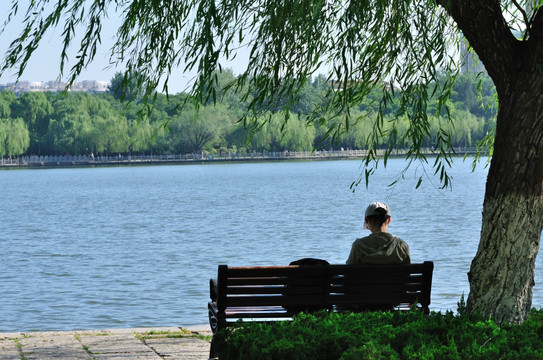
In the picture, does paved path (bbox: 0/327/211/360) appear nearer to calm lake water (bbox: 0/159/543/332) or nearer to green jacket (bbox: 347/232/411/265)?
green jacket (bbox: 347/232/411/265)

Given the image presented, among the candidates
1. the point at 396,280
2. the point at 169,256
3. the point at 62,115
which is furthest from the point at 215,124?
Result: the point at 396,280

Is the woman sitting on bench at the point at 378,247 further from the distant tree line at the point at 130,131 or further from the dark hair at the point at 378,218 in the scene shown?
the distant tree line at the point at 130,131

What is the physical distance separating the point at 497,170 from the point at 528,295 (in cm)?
80

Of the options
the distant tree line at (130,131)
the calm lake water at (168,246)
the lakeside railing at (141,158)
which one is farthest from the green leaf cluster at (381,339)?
the lakeside railing at (141,158)

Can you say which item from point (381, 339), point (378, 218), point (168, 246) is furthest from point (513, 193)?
point (168, 246)

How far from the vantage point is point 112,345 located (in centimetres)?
743

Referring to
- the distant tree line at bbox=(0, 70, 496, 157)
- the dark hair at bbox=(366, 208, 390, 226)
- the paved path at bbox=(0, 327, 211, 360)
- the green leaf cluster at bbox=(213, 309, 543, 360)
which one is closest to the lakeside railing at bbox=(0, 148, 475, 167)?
the distant tree line at bbox=(0, 70, 496, 157)

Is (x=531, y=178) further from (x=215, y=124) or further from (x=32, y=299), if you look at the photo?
(x=215, y=124)

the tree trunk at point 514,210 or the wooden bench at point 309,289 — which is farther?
the wooden bench at point 309,289

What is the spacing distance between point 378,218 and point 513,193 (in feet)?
3.04

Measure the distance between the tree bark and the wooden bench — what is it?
0.45m

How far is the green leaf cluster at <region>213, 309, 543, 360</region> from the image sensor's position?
4.28 m

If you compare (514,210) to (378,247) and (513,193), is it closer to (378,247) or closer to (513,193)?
(513,193)

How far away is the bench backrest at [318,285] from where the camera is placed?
577 cm
